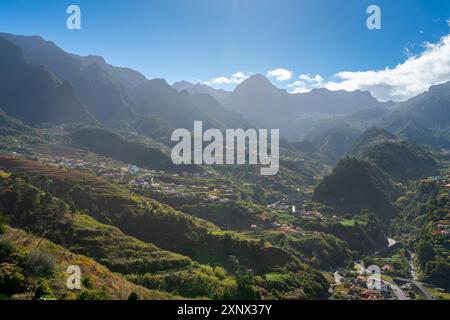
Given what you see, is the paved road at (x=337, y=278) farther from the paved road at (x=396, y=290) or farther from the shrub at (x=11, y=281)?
the shrub at (x=11, y=281)

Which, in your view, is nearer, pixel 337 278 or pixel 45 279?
pixel 45 279

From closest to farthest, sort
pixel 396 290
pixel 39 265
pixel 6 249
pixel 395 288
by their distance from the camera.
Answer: pixel 39 265, pixel 6 249, pixel 396 290, pixel 395 288

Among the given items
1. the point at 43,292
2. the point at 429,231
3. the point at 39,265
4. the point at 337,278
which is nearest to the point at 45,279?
the point at 39,265

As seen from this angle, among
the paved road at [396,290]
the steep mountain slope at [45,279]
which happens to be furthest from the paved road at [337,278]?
the steep mountain slope at [45,279]

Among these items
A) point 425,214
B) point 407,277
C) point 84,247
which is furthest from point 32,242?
point 425,214

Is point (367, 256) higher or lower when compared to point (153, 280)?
lower

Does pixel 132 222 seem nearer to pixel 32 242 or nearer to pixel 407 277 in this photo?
pixel 32 242

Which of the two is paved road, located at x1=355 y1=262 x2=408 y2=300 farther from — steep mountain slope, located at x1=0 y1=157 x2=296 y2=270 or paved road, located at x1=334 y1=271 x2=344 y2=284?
steep mountain slope, located at x1=0 y1=157 x2=296 y2=270

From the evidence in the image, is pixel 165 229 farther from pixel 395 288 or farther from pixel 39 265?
pixel 395 288

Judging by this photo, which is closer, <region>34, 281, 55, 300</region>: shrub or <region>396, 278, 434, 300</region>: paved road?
<region>34, 281, 55, 300</region>: shrub

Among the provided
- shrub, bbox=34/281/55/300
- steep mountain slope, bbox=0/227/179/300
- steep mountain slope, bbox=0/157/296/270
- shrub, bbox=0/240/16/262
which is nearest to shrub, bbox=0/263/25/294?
steep mountain slope, bbox=0/227/179/300

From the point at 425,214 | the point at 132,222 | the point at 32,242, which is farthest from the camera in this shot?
the point at 425,214
